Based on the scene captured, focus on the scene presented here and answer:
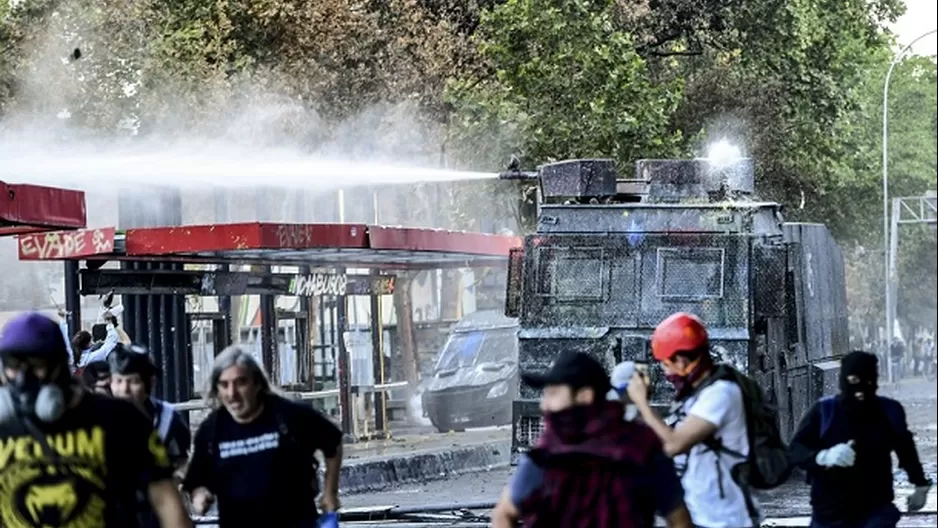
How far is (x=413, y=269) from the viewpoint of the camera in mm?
29641

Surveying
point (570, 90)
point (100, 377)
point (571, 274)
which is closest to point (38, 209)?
point (571, 274)

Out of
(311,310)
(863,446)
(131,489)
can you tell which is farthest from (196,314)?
(131,489)

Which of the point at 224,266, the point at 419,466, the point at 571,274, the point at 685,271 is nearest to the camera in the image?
the point at 685,271

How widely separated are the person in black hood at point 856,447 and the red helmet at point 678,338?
3.93 ft

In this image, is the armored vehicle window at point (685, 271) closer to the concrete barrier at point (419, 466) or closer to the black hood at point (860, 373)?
the concrete barrier at point (419, 466)

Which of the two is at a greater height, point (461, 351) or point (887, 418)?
point (887, 418)

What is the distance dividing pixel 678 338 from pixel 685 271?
395 inches

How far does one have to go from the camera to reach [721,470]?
8.21 metres

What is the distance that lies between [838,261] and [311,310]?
25.6 feet

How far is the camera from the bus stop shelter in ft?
70.9

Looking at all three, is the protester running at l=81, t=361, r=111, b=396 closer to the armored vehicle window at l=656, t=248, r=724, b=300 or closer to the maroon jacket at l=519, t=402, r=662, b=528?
the maroon jacket at l=519, t=402, r=662, b=528

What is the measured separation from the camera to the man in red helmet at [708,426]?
26.6 feet

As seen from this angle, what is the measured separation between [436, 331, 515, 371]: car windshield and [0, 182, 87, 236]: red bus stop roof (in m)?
17.1

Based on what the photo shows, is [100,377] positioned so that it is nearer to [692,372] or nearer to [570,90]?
[692,372]
